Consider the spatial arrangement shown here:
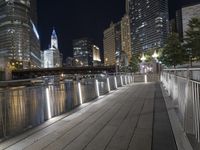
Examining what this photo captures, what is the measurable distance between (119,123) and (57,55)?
197m

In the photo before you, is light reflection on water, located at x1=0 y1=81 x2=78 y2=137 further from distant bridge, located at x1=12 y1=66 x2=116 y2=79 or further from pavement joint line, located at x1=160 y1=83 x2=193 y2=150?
distant bridge, located at x1=12 y1=66 x2=116 y2=79

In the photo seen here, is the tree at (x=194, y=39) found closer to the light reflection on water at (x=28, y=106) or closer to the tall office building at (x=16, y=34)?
the light reflection on water at (x=28, y=106)

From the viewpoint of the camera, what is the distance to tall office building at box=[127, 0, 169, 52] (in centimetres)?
14138

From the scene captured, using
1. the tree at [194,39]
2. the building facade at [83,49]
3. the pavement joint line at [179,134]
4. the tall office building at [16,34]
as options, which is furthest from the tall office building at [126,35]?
the pavement joint line at [179,134]

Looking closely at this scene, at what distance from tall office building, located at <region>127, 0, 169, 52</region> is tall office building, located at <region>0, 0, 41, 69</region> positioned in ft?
196

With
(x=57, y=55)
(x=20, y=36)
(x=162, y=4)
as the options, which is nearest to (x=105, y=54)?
(x=57, y=55)

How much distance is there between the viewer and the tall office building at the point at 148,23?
14138 centimetres

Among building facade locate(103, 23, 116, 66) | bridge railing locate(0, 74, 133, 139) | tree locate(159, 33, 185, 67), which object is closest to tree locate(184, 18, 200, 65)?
tree locate(159, 33, 185, 67)

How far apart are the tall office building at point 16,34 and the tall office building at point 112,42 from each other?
59924 millimetres

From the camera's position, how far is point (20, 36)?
12200 centimetres

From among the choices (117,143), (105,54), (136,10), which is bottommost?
(117,143)

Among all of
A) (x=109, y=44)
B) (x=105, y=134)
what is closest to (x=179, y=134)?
(x=105, y=134)

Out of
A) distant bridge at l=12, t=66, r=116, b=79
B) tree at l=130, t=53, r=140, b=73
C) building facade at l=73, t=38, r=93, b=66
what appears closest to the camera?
tree at l=130, t=53, r=140, b=73

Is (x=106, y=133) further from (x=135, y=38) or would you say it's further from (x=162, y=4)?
(x=162, y=4)
